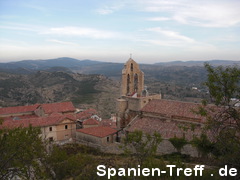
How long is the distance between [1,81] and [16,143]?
104502 mm

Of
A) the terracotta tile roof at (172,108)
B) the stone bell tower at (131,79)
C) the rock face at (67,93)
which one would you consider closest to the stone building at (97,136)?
the terracotta tile roof at (172,108)

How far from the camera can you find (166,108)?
26578mm

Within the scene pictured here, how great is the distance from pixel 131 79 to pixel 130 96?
10.2 ft

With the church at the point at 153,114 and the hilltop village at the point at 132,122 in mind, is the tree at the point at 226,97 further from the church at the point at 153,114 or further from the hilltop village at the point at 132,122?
the hilltop village at the point at 132,122

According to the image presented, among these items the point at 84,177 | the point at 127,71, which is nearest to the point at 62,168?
the point at 84,177

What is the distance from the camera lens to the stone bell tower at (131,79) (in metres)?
31.3

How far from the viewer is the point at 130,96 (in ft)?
99.0

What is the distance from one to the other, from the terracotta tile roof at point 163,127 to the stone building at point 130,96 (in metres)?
2.48

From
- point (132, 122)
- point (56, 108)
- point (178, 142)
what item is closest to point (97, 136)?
point (132, 122)

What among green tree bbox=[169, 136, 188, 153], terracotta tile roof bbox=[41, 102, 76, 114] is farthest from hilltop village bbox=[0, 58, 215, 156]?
terracotta tile roof bbox=[41, 102, 76, 114]

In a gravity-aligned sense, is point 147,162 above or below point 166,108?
below

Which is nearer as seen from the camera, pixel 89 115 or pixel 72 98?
pixel 89 115

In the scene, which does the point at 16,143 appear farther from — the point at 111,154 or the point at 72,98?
the point at 72,98

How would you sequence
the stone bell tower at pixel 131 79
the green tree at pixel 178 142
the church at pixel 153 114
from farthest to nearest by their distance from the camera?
the stone bell tower at pixel 131 79
the church at pixel 153 114
the green tree at pixel 178 142
